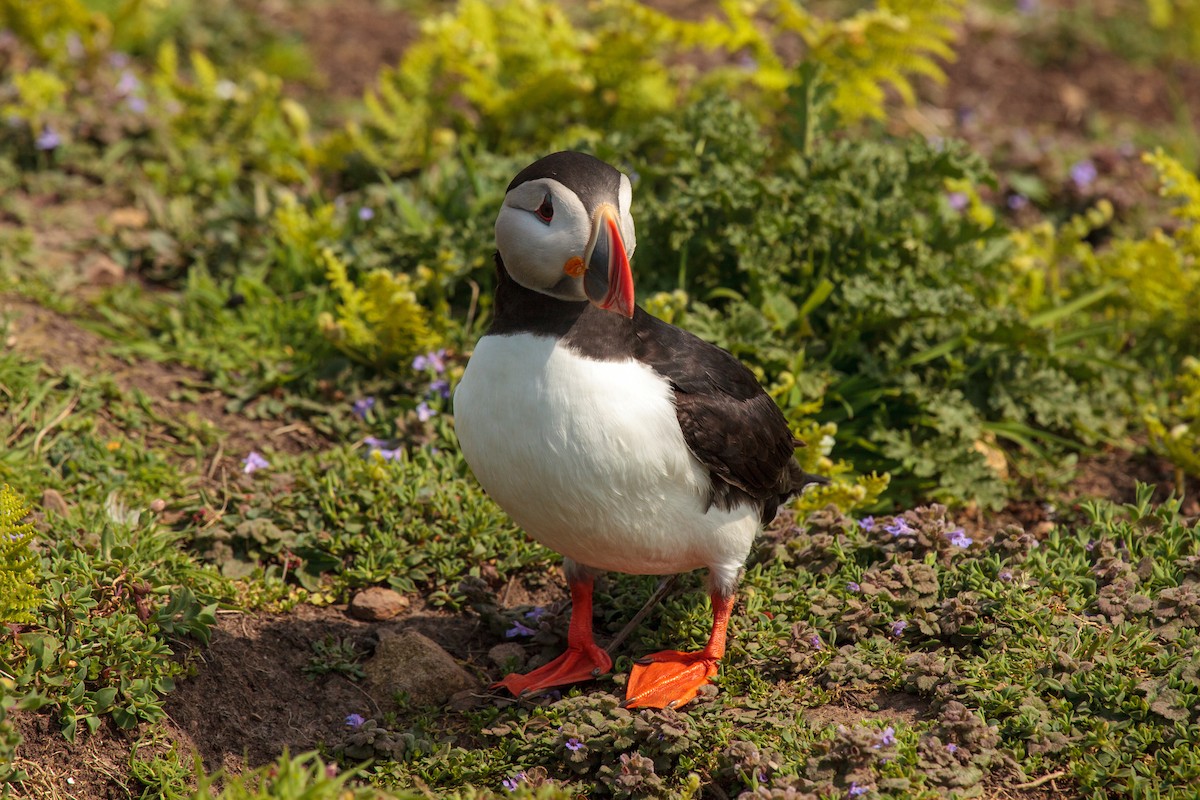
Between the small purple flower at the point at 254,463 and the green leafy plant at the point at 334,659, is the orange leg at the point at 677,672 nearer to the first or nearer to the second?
the green leafy plant at the point at 334,659

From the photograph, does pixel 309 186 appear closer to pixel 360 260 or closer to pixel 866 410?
pixel 360 260

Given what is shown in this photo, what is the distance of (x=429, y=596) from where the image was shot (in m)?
4.86

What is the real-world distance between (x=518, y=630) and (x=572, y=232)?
5.96 ft

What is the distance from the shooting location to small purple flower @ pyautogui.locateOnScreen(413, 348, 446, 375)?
5570mm

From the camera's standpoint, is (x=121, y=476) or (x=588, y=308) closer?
(x=588, y=308)

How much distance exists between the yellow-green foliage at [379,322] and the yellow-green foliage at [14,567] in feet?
6.87

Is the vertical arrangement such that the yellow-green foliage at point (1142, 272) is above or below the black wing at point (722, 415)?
below

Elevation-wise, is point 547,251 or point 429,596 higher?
point 547,251

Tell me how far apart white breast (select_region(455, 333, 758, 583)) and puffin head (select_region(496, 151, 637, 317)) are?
236mm

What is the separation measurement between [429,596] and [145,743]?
4.21 feet

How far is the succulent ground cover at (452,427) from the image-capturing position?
12.5 feet

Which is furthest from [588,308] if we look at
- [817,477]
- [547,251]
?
[817,477]

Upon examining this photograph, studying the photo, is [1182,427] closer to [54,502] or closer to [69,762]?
[69,762]

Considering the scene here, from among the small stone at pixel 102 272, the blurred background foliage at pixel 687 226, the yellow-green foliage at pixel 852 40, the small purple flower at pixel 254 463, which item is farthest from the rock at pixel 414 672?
the yellow-green foliage at pixel 852 40
